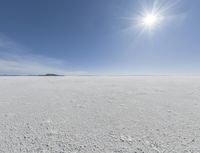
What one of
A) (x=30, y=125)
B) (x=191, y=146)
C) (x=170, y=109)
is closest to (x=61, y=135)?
(x=30, y=125)

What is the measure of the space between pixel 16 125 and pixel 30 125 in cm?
24

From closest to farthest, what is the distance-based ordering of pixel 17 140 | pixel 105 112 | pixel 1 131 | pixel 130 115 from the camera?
pixel 17 140 < pixel 1 131 < pixel 130 115 < pixel 105 112

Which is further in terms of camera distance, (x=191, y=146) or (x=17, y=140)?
(x=17, y=140)

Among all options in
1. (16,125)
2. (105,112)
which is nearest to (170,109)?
(105,112)

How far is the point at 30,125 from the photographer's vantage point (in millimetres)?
2062

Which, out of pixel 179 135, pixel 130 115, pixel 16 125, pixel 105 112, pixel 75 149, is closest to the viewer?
pixel 75 149

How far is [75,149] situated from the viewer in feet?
4.77

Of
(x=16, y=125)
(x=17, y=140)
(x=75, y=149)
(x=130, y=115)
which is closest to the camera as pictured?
(x=75, y=149)

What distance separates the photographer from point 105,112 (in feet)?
8.82

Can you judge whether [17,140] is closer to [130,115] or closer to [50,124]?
[50,124]

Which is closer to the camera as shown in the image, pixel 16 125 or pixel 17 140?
pixel 17 140

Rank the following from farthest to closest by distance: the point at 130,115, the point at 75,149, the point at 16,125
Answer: the point at 130,115, the point at 16,125, the point at 75,149

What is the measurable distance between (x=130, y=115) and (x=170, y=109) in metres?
1.11

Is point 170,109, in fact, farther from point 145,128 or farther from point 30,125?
point 30,125
